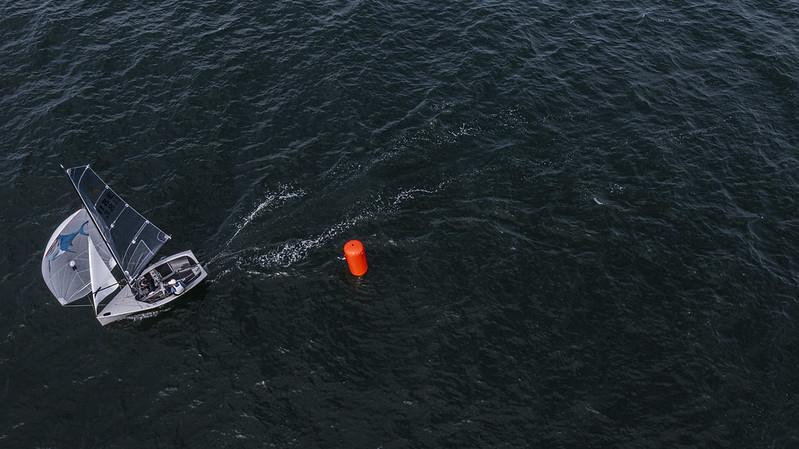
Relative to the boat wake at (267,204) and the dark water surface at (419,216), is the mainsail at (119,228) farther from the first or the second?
the boat wake at (267,204)

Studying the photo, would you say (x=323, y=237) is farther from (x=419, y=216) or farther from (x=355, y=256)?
(x=419, y=216)

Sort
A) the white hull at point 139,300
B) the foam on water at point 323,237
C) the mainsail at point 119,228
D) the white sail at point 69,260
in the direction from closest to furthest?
the white hull at point 139,300, the mainsail at point 119,228, the white sail at point 69,260, the foam on water at point 323,237

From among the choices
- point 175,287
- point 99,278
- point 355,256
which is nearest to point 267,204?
point 175,287

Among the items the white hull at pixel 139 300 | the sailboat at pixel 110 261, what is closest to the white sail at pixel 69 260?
the sailboat at pixel 110 261

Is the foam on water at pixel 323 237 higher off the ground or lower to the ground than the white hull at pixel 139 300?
lower

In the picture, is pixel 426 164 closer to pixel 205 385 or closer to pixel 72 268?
pixel 205 385

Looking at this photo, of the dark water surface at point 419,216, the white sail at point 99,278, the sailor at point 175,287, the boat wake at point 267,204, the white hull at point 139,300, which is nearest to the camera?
the dark water surface at point 419,216

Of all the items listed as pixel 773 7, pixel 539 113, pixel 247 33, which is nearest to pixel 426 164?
pixel 539 113

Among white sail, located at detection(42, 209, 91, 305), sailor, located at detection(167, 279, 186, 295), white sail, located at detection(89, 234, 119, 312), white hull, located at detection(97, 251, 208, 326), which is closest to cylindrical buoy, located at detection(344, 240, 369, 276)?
white hull, located at detection(97, 251, 208, 326)
